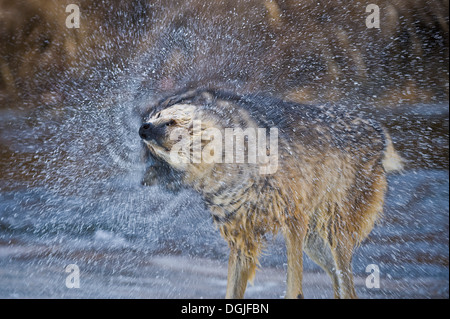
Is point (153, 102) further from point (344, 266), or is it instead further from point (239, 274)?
point (344, 266)

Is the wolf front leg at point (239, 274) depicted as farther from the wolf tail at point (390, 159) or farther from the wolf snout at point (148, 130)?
the wolf tail at point (390, 159)

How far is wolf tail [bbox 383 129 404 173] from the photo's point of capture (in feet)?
6.80

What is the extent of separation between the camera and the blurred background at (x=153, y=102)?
209 centimetres

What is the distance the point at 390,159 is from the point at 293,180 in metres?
0.52

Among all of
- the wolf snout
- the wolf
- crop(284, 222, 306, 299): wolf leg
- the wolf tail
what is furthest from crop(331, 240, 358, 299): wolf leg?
the wolf snout

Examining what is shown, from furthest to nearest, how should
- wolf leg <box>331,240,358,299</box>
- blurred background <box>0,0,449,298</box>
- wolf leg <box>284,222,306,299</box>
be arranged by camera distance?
blurred background <box>0,0,449,298</box> → wolf leg <box>331,240,358,299</box> → wolf leg <box>284,222,306,299</box>

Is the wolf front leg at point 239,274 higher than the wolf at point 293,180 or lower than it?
lower

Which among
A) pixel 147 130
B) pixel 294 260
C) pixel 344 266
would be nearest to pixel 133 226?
pixel 147 130

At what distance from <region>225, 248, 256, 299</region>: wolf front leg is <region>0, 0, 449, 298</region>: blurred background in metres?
0.13

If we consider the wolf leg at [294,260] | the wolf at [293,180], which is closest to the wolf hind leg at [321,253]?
the wolf at [293,180]

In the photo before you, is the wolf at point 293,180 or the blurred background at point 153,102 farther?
the blurred background at point 153,102

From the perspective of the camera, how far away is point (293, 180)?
1.97 m

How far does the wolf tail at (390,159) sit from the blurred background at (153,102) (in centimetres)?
4

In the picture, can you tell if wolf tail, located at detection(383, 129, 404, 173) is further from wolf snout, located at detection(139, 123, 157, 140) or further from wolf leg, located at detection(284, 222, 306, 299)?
wolf snout, located at detection(139, 123, 157, 140)
